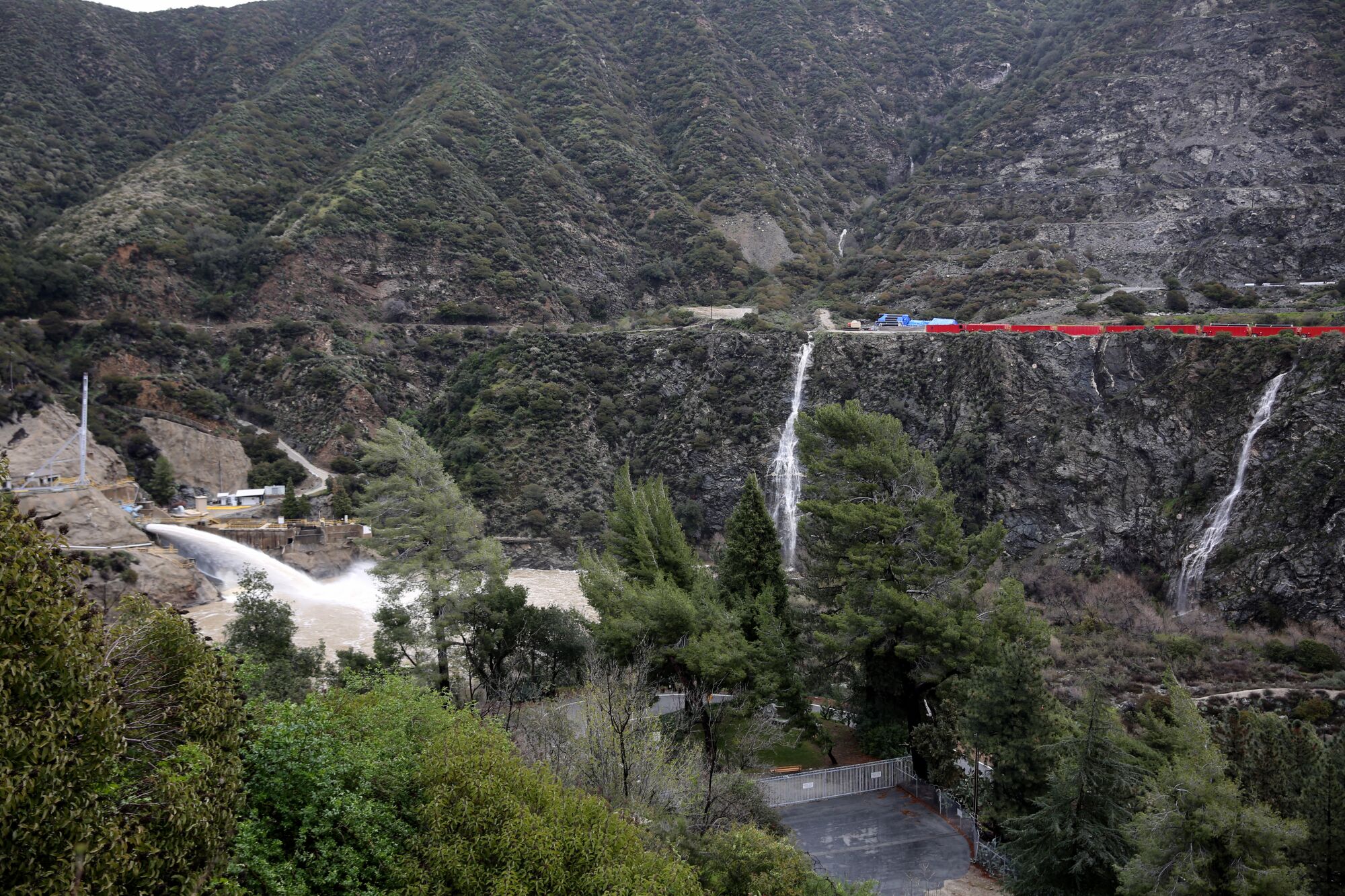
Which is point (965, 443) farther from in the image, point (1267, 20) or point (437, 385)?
point (1267, 20)

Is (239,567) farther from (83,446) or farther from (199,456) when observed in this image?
(199,456)

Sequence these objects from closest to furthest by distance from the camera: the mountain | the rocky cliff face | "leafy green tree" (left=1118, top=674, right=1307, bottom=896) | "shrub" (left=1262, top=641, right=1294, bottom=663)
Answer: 1. "leafy green tree" (left=1118, top=674, right=1307, bottom=896)
2. "shrub" (left=1262, top=641, right=1294, bottom=663)
3. the rocky cliff face
4. the mountain

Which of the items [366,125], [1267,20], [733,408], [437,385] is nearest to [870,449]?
[733,408]

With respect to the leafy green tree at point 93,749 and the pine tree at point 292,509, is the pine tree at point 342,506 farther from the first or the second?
the leafy green tree at point 93,749

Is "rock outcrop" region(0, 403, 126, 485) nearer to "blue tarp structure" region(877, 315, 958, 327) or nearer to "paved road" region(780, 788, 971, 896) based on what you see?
"paved road" region(780, 788, 971, 896)

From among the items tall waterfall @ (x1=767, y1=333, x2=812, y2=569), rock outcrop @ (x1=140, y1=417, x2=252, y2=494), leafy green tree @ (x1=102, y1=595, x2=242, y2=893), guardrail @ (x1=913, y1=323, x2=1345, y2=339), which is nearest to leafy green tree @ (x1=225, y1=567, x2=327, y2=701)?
leafy green tree @ (x1=102, y1=595, x2=242, y2=893)

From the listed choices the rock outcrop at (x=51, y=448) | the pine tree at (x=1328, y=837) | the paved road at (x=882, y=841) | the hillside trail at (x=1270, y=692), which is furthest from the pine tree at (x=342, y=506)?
the pine tree at (x=1328, y=837)
